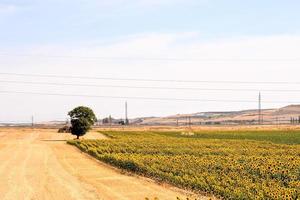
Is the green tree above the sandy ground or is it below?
above

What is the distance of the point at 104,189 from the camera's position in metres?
26.3

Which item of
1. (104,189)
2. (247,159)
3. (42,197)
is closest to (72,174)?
(104,189)

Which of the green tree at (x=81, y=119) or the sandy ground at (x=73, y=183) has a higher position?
the green tree at (x=81, y=119)

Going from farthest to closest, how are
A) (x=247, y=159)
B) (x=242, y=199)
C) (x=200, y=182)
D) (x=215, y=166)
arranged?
1. (x=247, y=159)
2. (x=215, y=166)
3. (x=200, y=182)
4. (x=242, y=199)

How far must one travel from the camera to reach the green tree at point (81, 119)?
268 ft

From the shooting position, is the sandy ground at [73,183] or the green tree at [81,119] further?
the green tree at [81,119]

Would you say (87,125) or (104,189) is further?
(87,125)

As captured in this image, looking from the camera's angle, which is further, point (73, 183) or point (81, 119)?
point (81, 119)

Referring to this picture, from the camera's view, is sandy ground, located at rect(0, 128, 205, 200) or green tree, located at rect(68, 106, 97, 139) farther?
green tree, located at rect(68, 106, 97, 139)

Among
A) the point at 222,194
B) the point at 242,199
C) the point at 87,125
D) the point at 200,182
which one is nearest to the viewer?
the point at 242,199

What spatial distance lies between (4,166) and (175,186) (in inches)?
657

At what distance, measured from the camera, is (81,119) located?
8219 cm

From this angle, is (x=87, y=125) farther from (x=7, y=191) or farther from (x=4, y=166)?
(x=7, y=191)

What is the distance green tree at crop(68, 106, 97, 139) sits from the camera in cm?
8175
